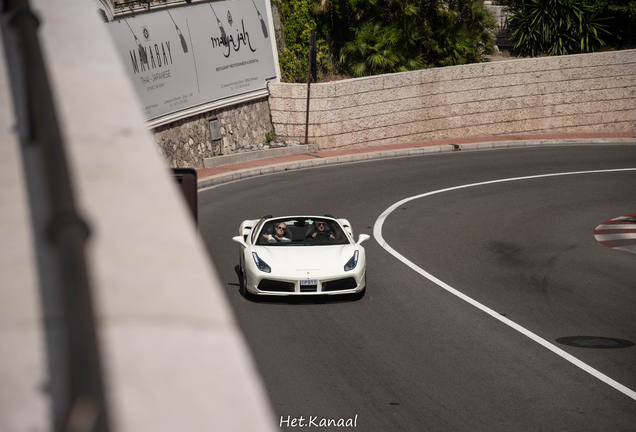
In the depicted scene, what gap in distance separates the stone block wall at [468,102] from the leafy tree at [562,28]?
11.7 feet

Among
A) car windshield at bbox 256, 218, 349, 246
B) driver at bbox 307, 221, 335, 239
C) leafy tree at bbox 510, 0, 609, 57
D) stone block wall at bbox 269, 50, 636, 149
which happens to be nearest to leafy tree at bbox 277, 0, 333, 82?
stone block wall at bbox 269, 50, 636, 149

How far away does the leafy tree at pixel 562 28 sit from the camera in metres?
30.3

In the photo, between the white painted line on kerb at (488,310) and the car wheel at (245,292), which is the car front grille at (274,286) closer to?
the car wheel at (245,292)

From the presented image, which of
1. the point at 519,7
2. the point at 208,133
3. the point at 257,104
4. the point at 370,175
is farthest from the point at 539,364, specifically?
the point at 519,7

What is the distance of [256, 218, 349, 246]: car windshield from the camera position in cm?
982

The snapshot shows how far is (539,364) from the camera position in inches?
274

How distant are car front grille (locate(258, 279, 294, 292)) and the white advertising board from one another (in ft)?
37.1

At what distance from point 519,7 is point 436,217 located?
23.8m

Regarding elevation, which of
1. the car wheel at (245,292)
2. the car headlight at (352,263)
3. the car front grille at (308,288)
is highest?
the car headlight at (352,263)

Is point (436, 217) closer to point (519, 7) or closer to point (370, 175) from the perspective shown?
point (370, 175)

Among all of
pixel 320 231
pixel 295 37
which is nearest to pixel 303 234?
pixel 320 231

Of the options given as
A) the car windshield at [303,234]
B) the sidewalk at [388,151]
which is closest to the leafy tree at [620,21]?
the sidewalk at [388,151]

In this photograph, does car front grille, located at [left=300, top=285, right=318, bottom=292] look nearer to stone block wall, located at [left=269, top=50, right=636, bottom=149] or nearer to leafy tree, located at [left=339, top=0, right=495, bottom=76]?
stone block wall, located at [left=269, top=50, right=636, bottom=149]

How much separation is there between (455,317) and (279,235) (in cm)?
319
